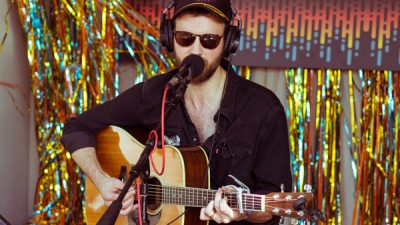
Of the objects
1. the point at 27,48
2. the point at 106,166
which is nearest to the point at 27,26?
the point at 27,48

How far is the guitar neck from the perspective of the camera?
201 cm

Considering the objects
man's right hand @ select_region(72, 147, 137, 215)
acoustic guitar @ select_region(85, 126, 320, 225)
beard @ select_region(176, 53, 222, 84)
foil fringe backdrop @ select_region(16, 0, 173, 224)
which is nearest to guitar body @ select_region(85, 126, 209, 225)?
acoustic guitar @ select_region(85, 126, 320, 225)

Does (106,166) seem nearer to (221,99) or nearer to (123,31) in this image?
(221,99)

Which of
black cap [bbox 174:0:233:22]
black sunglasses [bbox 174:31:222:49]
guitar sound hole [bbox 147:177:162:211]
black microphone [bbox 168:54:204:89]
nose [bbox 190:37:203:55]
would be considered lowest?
guitar sound hole [bbox 147:177:162:211]

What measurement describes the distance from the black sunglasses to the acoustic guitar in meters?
0.36

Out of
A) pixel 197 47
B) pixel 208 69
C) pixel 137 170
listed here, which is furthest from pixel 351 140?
pixel 137 170

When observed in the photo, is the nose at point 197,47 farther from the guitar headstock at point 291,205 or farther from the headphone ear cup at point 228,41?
the guitar headstock at point 291,205

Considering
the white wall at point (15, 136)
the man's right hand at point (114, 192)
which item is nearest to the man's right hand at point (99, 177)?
the man's right hand at point (114, 192)

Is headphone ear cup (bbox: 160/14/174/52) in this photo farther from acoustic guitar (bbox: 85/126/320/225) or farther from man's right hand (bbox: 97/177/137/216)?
man's right hand (bbox: 97/177/137/216)

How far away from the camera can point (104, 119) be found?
267 cm

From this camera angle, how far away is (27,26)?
3.42 meters

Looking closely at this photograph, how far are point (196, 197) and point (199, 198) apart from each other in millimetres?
13

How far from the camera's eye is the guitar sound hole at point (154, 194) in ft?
7.57

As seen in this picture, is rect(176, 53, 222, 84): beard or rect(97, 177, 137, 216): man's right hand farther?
rect(176, 53, 222, 84): beard
